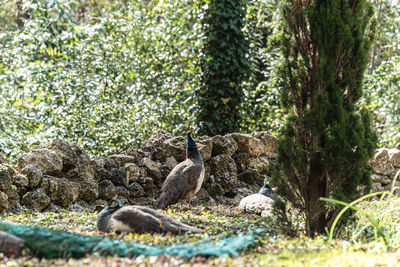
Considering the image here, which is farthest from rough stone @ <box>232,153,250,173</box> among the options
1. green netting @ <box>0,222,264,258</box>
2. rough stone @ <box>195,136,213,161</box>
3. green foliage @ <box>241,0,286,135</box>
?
green netting @ <box>0,222,264,258</box>

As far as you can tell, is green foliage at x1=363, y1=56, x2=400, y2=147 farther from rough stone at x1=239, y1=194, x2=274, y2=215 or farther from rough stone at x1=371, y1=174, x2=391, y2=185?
rough stone at x1=239, y1=194, x2=274, y2=215

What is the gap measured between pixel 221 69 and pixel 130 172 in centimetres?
447

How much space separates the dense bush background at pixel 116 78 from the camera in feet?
30.9

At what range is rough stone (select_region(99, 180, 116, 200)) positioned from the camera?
7.87 m

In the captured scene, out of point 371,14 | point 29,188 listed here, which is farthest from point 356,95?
point 29,188

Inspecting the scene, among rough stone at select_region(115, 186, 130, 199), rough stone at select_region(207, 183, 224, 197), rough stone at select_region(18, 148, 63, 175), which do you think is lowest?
rough stone at select_region(207, 183, 224, 197)

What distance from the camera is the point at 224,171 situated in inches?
372

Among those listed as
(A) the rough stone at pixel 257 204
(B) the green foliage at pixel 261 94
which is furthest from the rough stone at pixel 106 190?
(B) the green foliage at pixel 261 94

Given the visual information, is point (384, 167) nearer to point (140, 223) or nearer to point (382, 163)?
point (382, 163)

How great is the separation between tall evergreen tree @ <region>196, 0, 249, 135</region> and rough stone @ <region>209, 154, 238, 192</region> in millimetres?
2245

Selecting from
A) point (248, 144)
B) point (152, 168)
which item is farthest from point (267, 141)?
point (152, 168)

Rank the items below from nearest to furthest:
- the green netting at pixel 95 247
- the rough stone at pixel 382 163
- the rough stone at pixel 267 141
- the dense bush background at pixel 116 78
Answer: the green netting at pixel 95 247 < the dense bush background at pixel 116 78 < the rough stone at pixel 267 141 < the rough stone at pixel 382 163

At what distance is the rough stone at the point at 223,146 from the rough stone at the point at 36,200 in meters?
3.57

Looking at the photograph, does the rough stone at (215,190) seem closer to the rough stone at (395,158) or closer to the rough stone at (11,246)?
the rough stone at (395,158)
